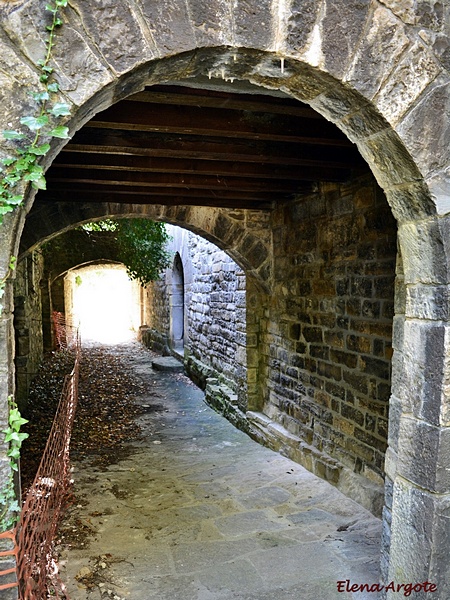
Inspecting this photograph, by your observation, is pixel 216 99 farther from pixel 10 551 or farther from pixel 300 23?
pixel 10 551

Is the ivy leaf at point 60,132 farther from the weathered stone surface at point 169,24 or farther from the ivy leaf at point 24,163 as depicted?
the weathered stone surface at point 169,24

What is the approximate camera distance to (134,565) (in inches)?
114

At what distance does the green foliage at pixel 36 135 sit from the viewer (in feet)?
4.59

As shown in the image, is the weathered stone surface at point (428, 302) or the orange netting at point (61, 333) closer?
the weathered stone surface at point (428, 302)

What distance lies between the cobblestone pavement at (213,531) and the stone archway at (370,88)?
2.92 feet

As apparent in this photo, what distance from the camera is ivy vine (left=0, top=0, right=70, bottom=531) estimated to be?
4.60 ft

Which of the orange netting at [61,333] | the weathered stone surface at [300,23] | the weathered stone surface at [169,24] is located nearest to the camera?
the weathered stone surface at [169,24]

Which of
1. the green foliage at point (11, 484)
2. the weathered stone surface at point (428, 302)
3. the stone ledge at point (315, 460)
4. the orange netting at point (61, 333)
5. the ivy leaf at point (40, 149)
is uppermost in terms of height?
the ivy leaf at point (40, 149)

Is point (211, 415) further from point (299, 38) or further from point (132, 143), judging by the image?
point (299, 38)

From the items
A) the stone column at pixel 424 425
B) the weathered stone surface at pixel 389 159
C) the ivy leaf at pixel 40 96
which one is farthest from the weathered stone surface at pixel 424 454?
the ivy leaf at pixel 40 96

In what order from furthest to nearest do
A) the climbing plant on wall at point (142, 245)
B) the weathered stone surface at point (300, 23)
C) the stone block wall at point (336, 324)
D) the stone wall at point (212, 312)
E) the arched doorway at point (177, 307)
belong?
the arched doorway at point (177, 307) → the climbing plant on wall at point (142, 245) → the stone wall at point (212, 312) → the stone block wall at point (336, 324) → the weathered stone surface at point (300, 23)

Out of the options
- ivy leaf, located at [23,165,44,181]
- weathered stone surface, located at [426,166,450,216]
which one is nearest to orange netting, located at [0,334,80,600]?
ivy leaf, located at [23,165,44,181]

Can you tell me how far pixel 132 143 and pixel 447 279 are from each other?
234cm

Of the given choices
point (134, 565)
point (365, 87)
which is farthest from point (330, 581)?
point (365, 87)
